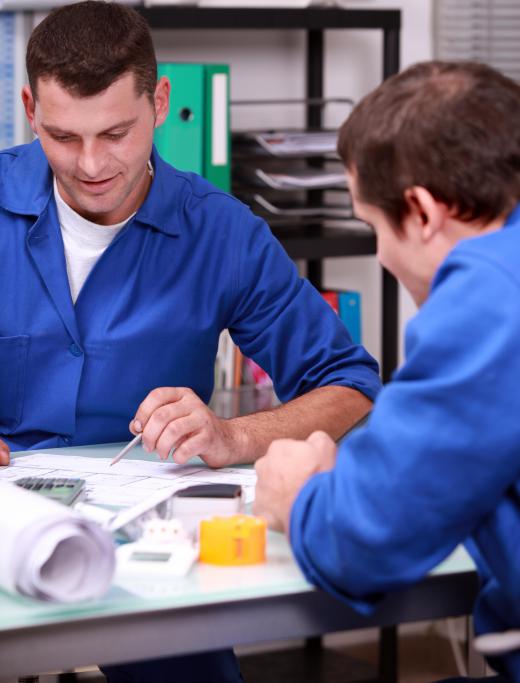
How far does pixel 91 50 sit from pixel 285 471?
0.75 m

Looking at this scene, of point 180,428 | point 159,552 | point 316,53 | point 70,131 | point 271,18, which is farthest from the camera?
point 316,53

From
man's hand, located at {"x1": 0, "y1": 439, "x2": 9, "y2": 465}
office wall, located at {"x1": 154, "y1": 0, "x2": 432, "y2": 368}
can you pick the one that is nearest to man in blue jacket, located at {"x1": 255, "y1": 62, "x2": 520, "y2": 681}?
man's hand, located at {"x1": 0, "y1": 439, "x2": 9, "y2": 465}

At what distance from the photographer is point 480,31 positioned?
3.18 m

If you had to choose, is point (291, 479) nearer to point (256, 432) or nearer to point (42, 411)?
point (256, 432)

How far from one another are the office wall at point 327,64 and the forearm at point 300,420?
52.7 inches

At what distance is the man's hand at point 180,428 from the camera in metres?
1.45

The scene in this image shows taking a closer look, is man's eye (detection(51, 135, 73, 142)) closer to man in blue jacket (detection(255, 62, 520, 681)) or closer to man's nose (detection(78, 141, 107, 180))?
man's nose (detection(78, 141, 107, 180))

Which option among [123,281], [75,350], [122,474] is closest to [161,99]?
[123,281]

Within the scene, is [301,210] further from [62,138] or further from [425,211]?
[425,211]

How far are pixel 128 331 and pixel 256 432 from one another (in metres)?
0.30

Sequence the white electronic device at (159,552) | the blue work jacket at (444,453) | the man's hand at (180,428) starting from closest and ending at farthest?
the blue work jacket at (444,453), the white electronic device at (159,552), the man's hand at (180,428)

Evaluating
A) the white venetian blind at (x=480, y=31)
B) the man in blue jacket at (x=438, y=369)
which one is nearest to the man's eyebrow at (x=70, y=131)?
the man in blue jacket at (x=438, y=369)

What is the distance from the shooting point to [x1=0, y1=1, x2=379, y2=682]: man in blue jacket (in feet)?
5.49

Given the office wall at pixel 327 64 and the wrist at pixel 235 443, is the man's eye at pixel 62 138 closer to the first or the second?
the wrist at pixel 235 443
